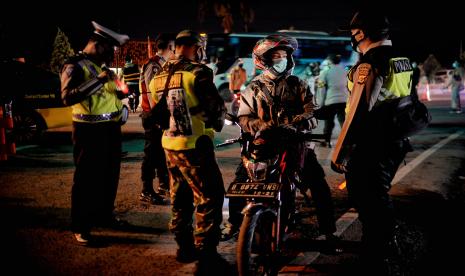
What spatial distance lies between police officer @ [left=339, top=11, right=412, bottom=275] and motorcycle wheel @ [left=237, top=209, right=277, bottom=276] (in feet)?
2.26

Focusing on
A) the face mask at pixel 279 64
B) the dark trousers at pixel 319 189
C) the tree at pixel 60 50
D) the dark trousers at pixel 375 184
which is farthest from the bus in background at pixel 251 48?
the dark trousers at pixel 375 184

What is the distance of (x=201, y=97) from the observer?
3.82m

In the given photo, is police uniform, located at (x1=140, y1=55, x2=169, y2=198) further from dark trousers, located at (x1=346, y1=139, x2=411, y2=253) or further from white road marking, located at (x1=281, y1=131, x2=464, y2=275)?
dark trousers, located at (x1=346, y1=139, x2=411, y2=253)

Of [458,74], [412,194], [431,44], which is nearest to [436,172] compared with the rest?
[412,194]

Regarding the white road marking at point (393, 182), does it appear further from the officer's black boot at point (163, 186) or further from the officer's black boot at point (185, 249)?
the officer's black boot at point (163, 186)

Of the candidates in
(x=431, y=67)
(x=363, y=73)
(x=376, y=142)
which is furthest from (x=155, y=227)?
(x=431, y=67)

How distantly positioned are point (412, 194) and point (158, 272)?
383 cm

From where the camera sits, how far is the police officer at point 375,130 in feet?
10.5

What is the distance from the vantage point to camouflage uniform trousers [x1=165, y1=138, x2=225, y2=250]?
3893mm

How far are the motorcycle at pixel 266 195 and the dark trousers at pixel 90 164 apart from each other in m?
1.43

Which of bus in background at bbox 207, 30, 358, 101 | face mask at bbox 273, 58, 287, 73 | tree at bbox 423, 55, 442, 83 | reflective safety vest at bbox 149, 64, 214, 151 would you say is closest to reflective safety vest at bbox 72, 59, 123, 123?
reflective safety vest at bbox 149, 64, 214, 151

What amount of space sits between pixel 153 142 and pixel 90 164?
1395 millimetres

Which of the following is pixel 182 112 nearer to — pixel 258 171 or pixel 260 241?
pixel 258 171

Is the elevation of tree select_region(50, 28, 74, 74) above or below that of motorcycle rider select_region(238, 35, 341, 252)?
above
